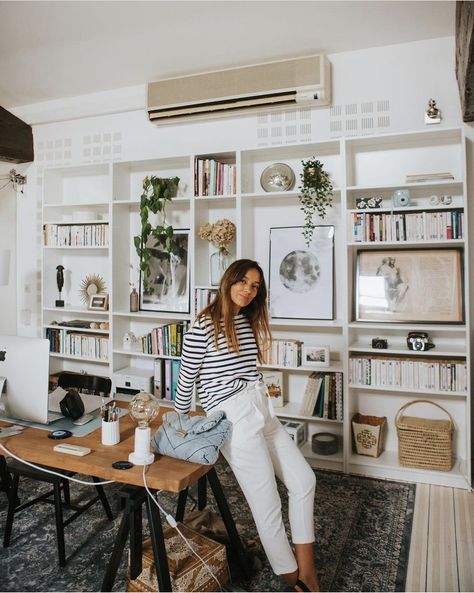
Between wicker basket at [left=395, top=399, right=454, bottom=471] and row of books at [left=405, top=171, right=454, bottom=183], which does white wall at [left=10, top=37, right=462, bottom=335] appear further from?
wicker basket at [left=395, top=399, right=454, bottom=471]

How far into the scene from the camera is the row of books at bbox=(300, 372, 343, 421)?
367 cm

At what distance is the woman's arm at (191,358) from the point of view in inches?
90.5

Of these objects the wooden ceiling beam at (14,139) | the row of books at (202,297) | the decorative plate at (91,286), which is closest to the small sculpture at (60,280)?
the decorative plate at (91,286)

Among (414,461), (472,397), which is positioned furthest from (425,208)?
(414,461)

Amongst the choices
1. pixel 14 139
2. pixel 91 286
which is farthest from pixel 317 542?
pixel 14 139

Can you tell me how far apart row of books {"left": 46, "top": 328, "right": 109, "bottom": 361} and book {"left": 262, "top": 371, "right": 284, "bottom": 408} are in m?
1.53

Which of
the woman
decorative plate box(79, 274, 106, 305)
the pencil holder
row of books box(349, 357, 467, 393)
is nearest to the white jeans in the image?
the woman

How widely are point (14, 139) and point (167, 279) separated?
2.09m

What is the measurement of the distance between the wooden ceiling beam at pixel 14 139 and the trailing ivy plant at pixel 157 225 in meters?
1.47

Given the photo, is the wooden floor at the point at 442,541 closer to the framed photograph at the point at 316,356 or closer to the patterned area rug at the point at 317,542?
the patterned area rug at the point at 317,542

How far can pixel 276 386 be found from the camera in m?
3.91

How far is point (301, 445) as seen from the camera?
12.6 ft

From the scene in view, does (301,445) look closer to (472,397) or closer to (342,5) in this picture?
(472,397)

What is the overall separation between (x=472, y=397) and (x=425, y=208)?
1.36 metres
